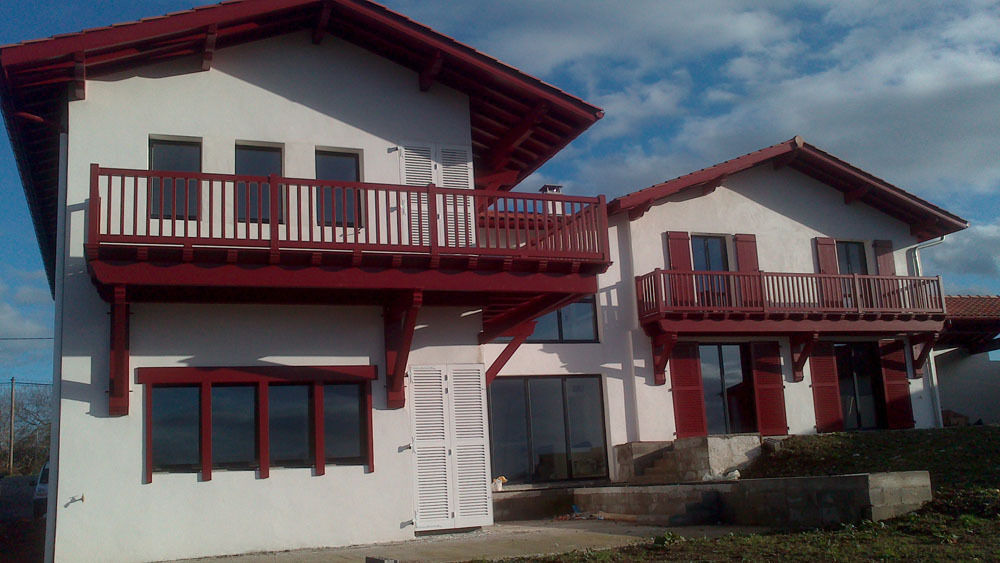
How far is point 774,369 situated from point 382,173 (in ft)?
41.7

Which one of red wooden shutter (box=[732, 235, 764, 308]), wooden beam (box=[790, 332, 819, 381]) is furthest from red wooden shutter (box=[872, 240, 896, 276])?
red wooden shutter (box=[732, 235, 764, 308])

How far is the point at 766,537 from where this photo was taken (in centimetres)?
1205

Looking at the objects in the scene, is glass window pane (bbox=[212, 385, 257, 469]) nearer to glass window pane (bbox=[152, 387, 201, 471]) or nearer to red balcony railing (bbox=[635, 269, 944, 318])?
glass window pane (bbox=[152, 387, 201, 471])

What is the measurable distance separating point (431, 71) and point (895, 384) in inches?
628

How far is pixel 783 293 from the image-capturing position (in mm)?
23516

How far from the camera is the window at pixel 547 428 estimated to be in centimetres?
2105

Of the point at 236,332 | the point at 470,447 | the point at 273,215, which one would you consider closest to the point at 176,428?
the point at 236,332

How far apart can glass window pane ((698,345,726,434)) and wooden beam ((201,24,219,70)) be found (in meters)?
13.7

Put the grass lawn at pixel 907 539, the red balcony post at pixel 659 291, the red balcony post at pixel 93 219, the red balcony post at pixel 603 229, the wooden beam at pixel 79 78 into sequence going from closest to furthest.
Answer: the grass lawn at pixel 907 539 < the red balcony post at pixel 93 219 < the wooden beam at pixel 79 78 < the red balcony post at pixel 603 229 < the red balcony post at pixel 659 291

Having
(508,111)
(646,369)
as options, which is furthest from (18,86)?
(646,369)

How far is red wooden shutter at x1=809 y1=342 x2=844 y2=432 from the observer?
24.2 metres

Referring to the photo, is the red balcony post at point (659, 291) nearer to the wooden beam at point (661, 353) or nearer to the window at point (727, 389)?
the wooden beam at point (661, 353)

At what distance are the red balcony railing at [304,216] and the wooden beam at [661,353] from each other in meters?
7.99


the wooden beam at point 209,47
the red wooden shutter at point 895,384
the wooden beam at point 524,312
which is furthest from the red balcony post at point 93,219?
the red wooden shutter at point 895,384
